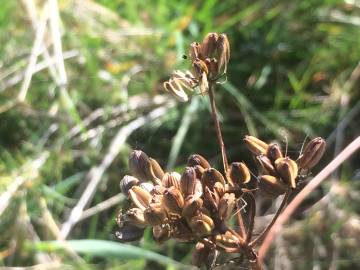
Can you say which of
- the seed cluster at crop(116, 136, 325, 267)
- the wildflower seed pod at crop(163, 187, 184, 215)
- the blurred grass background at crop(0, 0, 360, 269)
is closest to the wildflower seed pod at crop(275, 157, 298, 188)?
the seed cluster at crop(116, 136, 325, 267)

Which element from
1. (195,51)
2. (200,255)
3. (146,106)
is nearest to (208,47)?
(195,51)

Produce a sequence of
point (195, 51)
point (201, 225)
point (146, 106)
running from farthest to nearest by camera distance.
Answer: point (146, 106) < point (195, 51) < point (201, 225)

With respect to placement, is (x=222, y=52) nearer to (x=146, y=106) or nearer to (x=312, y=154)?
(x=312, y=154)

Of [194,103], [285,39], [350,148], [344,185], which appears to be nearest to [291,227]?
[344,185]

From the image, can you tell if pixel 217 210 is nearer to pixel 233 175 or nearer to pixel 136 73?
pixel 233 175

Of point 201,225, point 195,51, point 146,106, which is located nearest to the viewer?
point 201,225

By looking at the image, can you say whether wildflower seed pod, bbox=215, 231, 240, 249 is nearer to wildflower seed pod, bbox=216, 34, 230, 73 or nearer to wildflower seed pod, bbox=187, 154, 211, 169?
wildflower seed pod, bbox=187, 154, 211, 169

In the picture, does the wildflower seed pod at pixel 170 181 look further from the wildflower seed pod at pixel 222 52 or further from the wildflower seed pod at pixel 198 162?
the wildflower seed pod at pixel 222 52

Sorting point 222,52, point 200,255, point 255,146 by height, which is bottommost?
point 200,255
